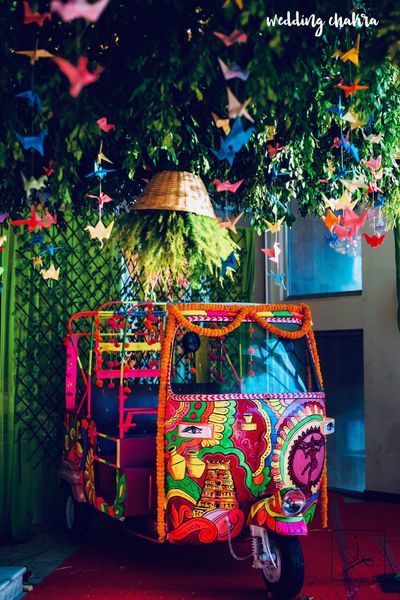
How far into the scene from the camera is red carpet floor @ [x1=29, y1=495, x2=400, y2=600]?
4.37 m

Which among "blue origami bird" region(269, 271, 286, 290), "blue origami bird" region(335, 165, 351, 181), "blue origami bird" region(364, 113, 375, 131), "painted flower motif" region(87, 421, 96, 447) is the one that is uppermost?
"blue origami bird" region(364, 113, 375, 131)

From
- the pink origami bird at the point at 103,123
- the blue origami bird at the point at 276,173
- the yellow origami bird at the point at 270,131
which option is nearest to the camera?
the pink origami bird at the point at 103,123

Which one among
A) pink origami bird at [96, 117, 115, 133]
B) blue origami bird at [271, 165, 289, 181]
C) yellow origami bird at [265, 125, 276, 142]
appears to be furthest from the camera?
blue origami bird at [271, 165, 289, 181]

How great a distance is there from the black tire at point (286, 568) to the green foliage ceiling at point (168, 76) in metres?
2.10

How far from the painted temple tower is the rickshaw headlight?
0.33m

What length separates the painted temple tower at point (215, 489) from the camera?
4.20 m

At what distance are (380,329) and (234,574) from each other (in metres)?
3.00

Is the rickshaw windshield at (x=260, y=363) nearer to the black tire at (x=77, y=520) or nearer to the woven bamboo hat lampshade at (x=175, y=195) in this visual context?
the woven bamboo hat lampshade at (x=175, y=195)

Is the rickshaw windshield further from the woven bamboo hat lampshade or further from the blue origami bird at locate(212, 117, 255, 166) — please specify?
the blue origami bird at locate(212, 117, 255, 166)

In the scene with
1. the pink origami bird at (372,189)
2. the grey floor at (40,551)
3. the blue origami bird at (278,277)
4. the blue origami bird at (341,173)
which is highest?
the blue origami bird at (341,173)

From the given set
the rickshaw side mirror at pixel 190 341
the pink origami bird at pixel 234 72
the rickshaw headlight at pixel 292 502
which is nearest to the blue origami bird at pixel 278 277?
the rickshaw side mirror at pixel 190 341

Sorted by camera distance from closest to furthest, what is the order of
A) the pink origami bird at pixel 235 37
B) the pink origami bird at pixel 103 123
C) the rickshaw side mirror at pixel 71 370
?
the pink origami bird at pixel 235 37 → the pink origami bird at pixel 103 123 → the rickshaw side mirror at pixel 71 370

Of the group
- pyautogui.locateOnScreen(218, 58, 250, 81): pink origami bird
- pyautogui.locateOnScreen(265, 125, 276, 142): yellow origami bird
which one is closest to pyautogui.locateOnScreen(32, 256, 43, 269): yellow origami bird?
pyautogui.locateOnScreen(265, 125, 276, 142): yellow origami bird

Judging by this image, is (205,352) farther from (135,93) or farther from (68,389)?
(135,93)
